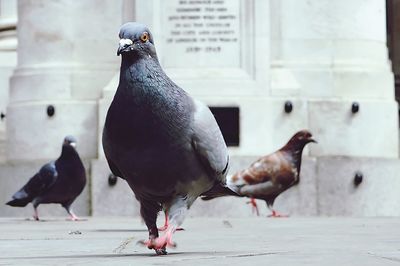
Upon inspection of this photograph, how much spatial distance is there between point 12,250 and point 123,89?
4.80 ft

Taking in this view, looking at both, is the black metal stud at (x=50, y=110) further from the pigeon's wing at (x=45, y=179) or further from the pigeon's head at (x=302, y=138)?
the pigeon's head at (x=302, y=138)

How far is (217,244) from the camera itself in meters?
8.12

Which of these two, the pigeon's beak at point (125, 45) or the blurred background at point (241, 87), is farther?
the blurred background at point (241, 87)

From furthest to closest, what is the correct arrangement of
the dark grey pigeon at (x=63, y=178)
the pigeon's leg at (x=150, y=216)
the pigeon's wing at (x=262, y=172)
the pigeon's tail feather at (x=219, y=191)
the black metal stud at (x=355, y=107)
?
the black metal stud at (x=355, y=107) < the pigeon's wing at (x=262, y=172) < the dark grey pigeon at (x=63, y=178) < the pigeon's tail feather at (x=219, y=191) < the pigeon's leg at (x=150, y=216)

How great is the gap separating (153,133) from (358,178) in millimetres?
9707

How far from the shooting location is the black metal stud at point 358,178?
1605 centimetres

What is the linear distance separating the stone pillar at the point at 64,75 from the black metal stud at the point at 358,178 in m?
3.44

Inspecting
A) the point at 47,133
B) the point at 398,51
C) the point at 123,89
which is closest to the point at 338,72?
the point at 47,133

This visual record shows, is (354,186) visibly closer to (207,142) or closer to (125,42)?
(207,142)

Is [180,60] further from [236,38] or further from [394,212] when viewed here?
[394,212]

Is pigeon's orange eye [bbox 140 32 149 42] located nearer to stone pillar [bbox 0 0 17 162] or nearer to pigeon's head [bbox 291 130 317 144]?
pigeon's head [bbox 291 130 317 144]

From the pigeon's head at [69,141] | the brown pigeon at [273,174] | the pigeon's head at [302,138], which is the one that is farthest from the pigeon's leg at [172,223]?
the pigeon's head at [302,138]

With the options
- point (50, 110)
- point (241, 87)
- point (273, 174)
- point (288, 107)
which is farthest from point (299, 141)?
point (50, 110)

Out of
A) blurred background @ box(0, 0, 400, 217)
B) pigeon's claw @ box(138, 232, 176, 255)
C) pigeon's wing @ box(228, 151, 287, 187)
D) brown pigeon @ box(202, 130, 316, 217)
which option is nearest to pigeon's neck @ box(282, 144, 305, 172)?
brown pigeon @ box(202, 130, 316, 217)
